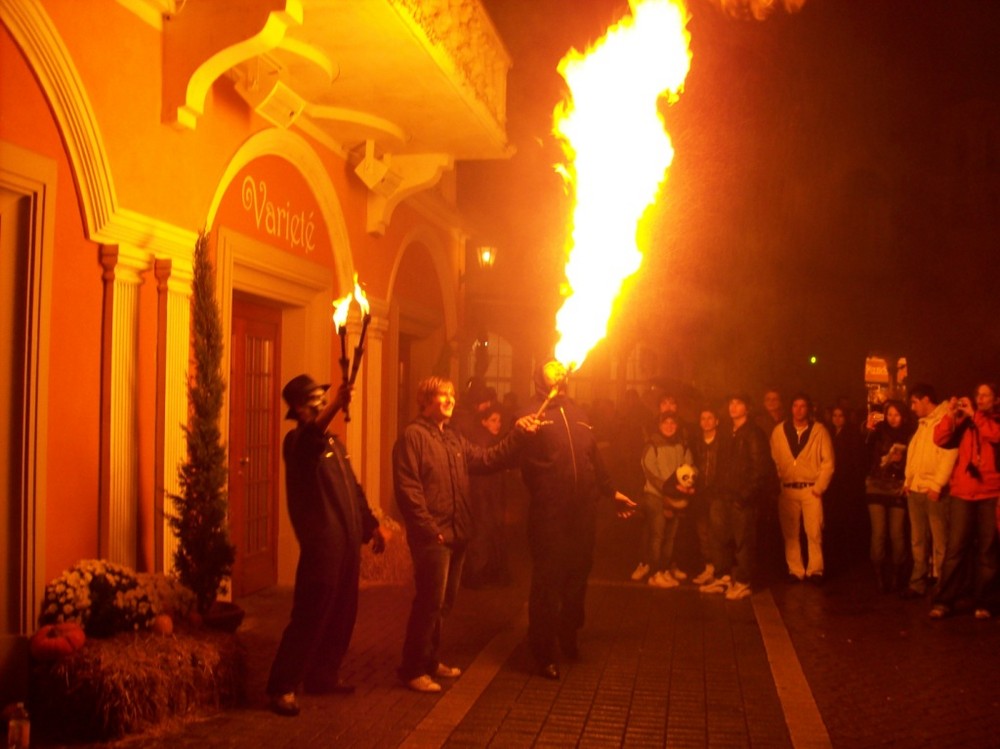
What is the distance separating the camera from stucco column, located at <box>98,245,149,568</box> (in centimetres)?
696

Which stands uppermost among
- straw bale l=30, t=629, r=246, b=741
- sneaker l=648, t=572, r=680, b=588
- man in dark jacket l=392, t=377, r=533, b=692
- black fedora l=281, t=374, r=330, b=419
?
black fedora l=281, t=374, r=330, b=419

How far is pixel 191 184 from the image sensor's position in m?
8.09

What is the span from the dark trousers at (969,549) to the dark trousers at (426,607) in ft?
17.0

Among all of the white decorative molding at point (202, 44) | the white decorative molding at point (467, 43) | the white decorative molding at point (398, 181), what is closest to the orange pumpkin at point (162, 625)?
the white decorative molding at point (202, 44)

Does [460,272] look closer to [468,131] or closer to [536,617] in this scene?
[468,131]

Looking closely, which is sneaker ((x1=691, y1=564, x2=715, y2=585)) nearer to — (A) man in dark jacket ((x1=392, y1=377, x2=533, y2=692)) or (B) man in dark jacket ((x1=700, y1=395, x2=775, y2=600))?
(B) man in dark jacket ((x1=700, y1=395, x2=775, y2=600))

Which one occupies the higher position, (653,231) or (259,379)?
(653,231)

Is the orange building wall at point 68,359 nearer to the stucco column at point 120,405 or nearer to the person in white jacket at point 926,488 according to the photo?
the stucco column at point 120,405

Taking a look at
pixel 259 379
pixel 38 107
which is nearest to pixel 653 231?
pixel 259 379

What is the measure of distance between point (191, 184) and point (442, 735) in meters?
4.56

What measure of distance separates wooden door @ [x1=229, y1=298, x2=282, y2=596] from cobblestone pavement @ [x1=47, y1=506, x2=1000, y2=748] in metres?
0.41

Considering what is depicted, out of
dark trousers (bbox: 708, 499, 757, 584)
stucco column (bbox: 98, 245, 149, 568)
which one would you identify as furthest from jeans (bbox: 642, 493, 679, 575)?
stucco column (bbox: 98, 245, 149, 568)

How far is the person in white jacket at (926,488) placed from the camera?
9.85 metres

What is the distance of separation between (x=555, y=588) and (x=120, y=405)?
10.4 ft
